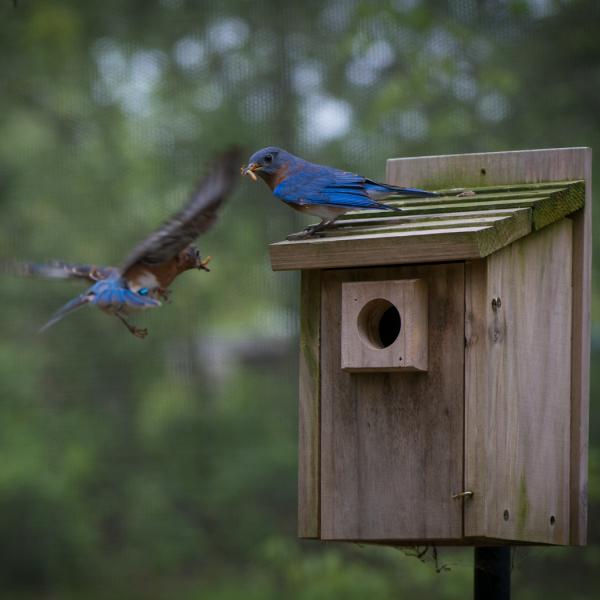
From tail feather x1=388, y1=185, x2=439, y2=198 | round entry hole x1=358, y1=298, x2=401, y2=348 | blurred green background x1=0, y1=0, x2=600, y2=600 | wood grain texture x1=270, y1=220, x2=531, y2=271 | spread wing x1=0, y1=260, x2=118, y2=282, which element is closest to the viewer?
wood grain texture x1=270, y1=220, x2=531, y2=271

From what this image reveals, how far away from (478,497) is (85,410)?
6.23 meters

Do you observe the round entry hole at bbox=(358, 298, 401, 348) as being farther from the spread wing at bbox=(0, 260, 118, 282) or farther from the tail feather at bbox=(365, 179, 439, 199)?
the spread wing at bbox=(0, 260, 118, 282)

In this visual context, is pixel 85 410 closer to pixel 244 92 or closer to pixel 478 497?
pixel 244 92

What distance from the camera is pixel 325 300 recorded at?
329 cm

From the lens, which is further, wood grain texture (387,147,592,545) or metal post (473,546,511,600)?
wood grain texture (387,147,592,545)

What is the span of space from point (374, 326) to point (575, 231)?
713 millimetres

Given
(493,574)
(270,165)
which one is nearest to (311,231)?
(270,165)

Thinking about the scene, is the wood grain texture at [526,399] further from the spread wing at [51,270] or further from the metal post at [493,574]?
the spread wing at [51,270]

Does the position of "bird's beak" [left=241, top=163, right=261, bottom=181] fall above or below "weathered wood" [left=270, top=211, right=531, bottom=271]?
above

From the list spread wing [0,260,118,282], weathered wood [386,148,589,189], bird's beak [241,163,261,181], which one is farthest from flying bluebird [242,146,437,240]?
spread wing [0,260,118,282]

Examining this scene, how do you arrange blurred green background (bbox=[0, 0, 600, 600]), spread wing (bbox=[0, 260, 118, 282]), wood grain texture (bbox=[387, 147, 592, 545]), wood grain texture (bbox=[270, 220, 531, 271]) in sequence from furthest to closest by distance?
blurred green background (bbox=[0, 0, 600, 600]) < spread wing (bbox=[0, 260, 118, 282]) < wood grain texture (bbox=[387, 147, 592, 545]) < wood grain texture (bbox=[270, 220, 531, 271])

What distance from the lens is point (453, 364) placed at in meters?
3.05

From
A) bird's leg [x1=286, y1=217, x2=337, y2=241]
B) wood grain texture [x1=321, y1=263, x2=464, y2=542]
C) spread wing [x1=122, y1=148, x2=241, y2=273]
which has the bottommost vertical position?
wood grain texture [x1=321, y1=263, x2=464, y2=542]

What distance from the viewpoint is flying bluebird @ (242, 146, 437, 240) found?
3275mm
